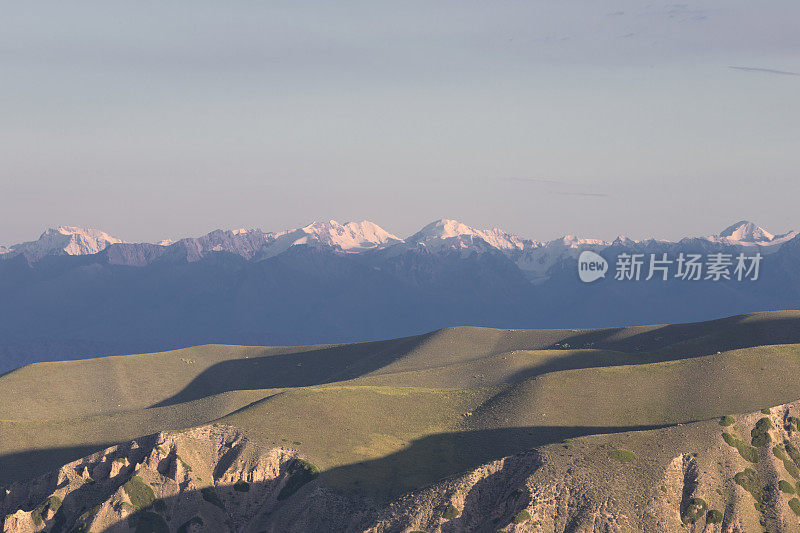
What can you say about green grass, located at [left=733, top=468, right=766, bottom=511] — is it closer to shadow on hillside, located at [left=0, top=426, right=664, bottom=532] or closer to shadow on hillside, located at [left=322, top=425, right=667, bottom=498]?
shadow on hillside, located at [left=322, top=425, right=667, bottom=498]

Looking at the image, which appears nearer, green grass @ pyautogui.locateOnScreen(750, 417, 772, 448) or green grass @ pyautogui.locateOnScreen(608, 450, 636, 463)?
green grass @ pyautogui.locateOnScreen(608, 450, 636, 463)

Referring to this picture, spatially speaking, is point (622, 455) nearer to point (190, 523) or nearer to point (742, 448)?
point (742, 448)

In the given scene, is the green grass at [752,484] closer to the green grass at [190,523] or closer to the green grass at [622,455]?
the green grass at [622,455]

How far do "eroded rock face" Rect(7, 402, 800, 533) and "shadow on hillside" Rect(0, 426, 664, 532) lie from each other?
0.80 feet

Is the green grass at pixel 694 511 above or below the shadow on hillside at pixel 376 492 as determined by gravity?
above

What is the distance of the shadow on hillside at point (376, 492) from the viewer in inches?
4695

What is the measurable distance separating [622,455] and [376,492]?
41.9 metres

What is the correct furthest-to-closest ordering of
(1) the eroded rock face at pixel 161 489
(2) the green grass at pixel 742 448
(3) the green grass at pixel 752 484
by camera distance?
(1) the eroded rock face at pixel 161 489
(2) the green grass at pixel 742 448
(3) the green grass at pixel 752 484

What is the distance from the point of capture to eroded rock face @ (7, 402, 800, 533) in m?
115

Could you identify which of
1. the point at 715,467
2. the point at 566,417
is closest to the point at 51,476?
the point at 566,417

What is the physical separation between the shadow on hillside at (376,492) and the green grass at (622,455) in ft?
37.8

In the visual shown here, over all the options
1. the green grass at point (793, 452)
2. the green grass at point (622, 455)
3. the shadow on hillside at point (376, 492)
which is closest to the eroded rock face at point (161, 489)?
the shadow on hillside at point (376, 492)

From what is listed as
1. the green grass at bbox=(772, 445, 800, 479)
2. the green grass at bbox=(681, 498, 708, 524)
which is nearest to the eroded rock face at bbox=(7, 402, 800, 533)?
the green grass at bbox=(681, 498, 708, 524)

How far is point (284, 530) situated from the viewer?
135500 mm
